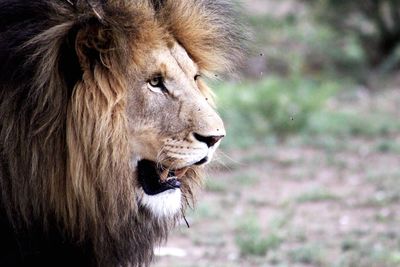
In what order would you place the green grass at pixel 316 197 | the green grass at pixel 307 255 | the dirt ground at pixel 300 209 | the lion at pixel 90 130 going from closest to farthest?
the lion at pixel 90 130, the green grass at pixel 307 255, the dirt ground at pixel 300 209, the green grass at pixel 316 197

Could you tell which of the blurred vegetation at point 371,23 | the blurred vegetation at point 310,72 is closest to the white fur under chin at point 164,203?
the blurred vegetation at point 310,72

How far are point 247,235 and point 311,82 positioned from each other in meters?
5.49

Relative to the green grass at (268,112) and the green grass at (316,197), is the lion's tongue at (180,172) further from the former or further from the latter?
the green grass at (268,112)

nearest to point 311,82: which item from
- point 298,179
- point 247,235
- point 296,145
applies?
point 296,145

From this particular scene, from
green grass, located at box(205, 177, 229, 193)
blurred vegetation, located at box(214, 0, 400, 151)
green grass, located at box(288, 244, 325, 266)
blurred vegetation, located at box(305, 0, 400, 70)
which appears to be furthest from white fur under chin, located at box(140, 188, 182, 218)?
blurred vegetation, located at box(305, 0, 400, 70)

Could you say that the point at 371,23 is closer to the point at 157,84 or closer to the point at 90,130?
the point at 157,84

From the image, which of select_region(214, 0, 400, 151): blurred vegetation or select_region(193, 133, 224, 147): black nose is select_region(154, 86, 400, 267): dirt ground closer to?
select_region(214, 0, 400, 151): blurred vegetation

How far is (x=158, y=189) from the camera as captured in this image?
3424mm

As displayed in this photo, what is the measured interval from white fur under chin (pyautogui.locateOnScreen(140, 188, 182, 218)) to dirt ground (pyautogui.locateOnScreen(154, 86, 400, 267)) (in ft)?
1.36

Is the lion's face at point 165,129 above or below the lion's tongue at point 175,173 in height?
above

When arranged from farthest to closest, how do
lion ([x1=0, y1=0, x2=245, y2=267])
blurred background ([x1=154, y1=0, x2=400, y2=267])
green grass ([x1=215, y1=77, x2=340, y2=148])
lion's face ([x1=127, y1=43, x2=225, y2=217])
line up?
green grass ([x1=215, y1=77, x2=340, y2=148]) → blurred background ([x1=154, y1=0, x2=400, y2=267]) → lion's face ([x1=127, y1=43, x2=225, y2=217]) → lion ([x1=0, y1=0, x2=245, y2=267])

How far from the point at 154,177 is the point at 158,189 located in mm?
46

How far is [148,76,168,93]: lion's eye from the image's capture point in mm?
3387

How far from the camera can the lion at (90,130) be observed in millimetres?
3201
